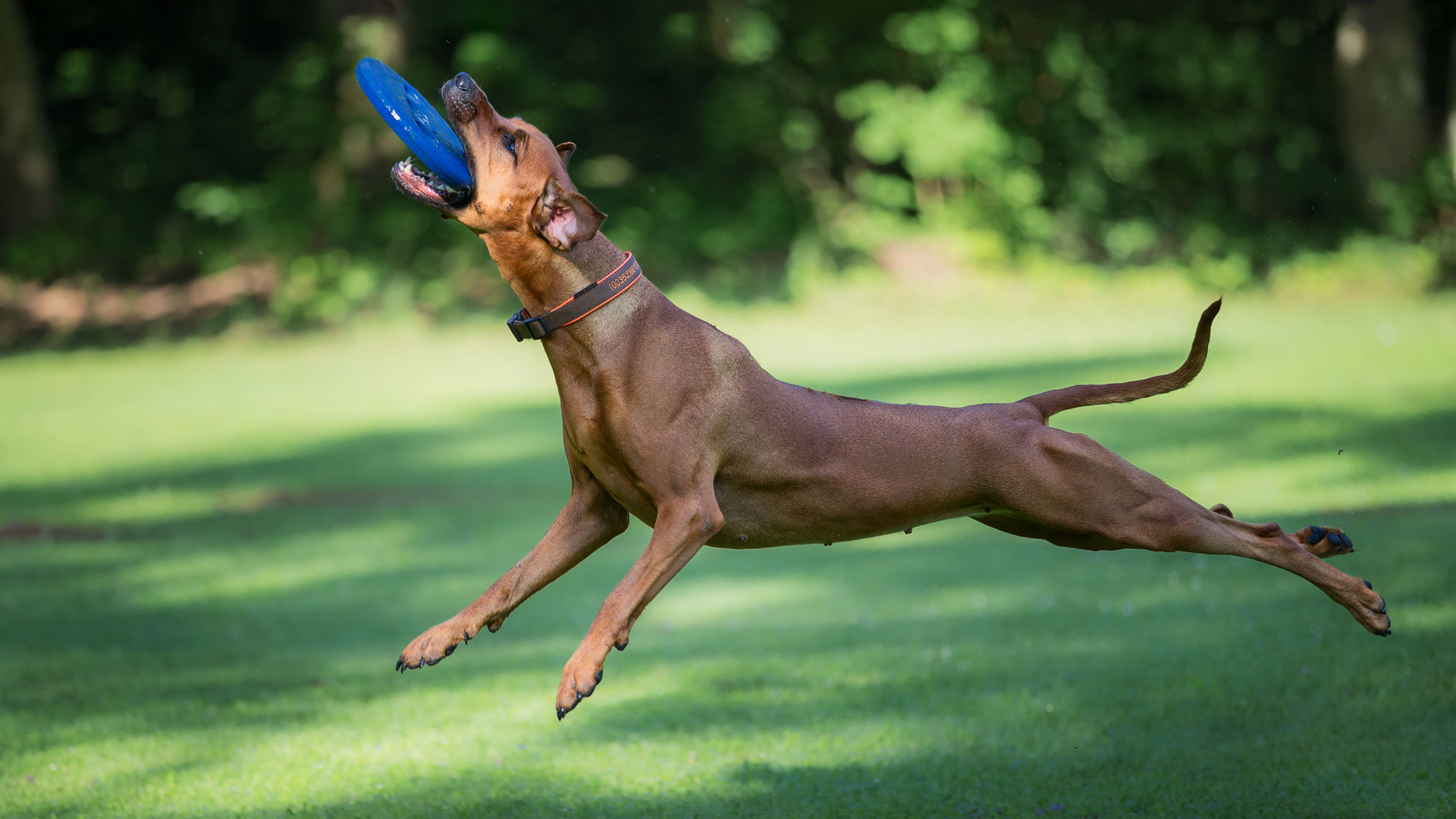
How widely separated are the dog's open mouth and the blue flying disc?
0.03 meters

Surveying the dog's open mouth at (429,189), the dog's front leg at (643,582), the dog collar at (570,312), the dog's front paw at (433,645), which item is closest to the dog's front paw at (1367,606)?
the dog's front leg at (643,582)

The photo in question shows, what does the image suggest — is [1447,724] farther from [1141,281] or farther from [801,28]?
[801,28]

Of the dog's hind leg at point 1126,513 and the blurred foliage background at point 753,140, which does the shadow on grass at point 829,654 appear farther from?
the blurred foliage background at point 753,140

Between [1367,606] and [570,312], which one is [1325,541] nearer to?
[1367,606]

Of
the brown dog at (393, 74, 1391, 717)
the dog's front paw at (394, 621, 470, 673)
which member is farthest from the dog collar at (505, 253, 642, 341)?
the dog's front paw at (394, 621, 470, 673)

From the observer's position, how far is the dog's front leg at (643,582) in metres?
4.19

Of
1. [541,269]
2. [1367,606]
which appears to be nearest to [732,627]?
[1367,606]

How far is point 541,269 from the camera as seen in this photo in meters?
4.57

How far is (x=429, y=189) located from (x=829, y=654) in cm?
481

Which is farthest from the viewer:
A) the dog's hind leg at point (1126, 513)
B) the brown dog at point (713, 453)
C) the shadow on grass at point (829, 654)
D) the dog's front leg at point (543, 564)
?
the shadow on grass at point (829, 654)

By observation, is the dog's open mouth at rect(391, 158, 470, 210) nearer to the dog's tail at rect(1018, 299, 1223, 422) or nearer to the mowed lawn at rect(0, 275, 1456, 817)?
the dog's tail at rect(1018, 299, 1223, 422)

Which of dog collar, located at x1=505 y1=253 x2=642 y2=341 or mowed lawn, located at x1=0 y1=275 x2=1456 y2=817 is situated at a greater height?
dog collar, located at x1=505 y1=253 x2=642 y2=341

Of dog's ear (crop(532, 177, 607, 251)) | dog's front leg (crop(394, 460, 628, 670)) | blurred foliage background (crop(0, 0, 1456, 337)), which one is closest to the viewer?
dog's ear (crop(532, 177, 607, 251))

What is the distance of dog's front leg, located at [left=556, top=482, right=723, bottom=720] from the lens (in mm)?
4188
